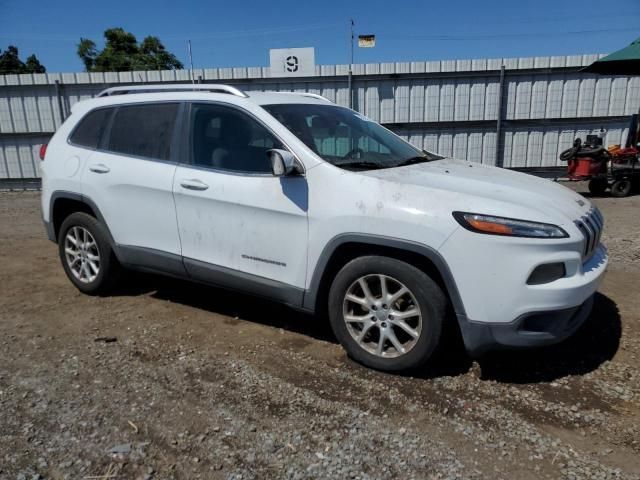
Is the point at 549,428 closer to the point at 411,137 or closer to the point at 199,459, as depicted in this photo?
the point at 199,459

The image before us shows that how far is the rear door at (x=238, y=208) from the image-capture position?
3.31 metres

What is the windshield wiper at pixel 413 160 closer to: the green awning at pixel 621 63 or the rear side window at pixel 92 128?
the rear side window at pixel 92 128

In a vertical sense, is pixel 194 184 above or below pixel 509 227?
above

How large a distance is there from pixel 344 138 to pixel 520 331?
1.94m

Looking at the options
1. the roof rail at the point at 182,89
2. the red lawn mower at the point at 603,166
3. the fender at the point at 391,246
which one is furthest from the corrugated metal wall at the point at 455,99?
the fender at the point at 391,246

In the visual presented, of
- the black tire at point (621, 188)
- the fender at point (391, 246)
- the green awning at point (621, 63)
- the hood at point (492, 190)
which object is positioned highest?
the green awning at point (621, 63)

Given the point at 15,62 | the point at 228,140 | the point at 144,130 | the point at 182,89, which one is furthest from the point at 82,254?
the point at 15,62

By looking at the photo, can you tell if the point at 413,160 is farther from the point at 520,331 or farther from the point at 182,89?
the point at 182,89

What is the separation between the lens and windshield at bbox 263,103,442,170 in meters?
3.44

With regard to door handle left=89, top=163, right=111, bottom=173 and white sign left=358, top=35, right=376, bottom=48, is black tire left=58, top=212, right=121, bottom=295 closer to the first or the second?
door handle left=89, top=163, right=111, bottom=173

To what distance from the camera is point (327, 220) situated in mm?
3129

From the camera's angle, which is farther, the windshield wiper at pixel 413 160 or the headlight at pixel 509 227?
the windshield wiper at pixel 413 160

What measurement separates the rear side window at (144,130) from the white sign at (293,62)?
305 inches

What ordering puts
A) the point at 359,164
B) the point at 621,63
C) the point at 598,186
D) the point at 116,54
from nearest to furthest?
1. the point at 359,164
2. the point at 621,63
3. the point at 598,186
4. the point at 116,54
